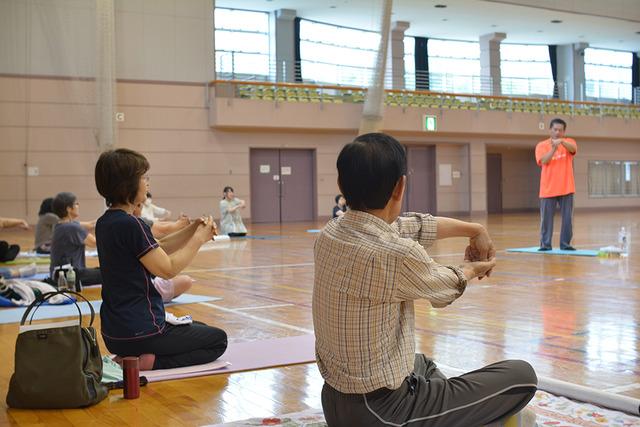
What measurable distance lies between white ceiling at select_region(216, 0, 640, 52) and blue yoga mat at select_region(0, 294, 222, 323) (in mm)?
17283

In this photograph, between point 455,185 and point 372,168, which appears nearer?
point 372,168

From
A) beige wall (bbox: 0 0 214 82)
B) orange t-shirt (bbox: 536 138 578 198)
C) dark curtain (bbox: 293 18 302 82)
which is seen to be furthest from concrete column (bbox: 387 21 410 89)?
orange t-shirt (bbox: 536 138 578 198)

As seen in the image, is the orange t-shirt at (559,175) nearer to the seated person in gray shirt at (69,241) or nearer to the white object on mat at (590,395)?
the seated person in gray shirt at (69,241)

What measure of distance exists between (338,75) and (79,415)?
22.4m

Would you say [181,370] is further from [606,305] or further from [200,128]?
[200,128]

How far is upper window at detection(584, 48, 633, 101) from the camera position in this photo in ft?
99.6

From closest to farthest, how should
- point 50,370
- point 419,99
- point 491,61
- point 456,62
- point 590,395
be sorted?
point 590,395
point 50,370
point 419,99
point 491,61
point 456,62

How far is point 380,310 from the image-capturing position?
90.5 inches

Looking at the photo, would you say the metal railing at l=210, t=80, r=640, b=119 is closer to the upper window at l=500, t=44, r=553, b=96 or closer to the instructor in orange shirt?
the upper window at l=500, t=44, r=553, b=96

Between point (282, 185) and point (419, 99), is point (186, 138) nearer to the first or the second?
point (282, 185)

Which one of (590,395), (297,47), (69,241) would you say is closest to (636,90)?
(297,47)

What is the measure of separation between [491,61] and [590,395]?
2575 cm

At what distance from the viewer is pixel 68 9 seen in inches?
716

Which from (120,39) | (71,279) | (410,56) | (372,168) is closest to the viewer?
(372,168)
